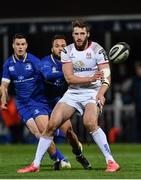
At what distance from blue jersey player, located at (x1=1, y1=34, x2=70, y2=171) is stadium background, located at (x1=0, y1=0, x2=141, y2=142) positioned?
1020cm

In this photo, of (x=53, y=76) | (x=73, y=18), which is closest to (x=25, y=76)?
(x=53, y=76)

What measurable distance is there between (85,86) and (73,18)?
12895 millimetres

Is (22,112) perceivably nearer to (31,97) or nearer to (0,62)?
(31,97)

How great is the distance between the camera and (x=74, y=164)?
678 inches

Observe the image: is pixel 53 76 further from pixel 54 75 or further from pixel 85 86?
pixel 85 86

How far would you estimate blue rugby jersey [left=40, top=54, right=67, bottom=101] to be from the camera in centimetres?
1647

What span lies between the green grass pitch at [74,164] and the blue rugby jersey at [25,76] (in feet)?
4.12

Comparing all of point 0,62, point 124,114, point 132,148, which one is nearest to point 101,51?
point 132,148

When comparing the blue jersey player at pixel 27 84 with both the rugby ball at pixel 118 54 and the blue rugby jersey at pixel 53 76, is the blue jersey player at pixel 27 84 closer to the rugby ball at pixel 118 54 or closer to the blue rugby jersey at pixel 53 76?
the blue rugby jersey at pixel 53 76

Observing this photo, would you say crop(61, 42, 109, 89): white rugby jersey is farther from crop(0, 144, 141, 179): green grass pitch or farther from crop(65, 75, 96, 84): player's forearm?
crop(0, 144, 141, 179): green grass pitch

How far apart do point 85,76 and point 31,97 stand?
7.97 ft

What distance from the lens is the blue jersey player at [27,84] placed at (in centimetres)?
1661

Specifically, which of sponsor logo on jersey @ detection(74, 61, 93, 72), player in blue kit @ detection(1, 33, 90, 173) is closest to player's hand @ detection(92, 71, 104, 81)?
sponsor logo on jersey @ detection(74, 61, 93, 72)

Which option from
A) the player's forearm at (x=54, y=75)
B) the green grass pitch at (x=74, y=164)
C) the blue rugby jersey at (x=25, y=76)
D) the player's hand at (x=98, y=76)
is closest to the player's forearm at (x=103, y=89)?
the player's hand at (x=98, y=76)
